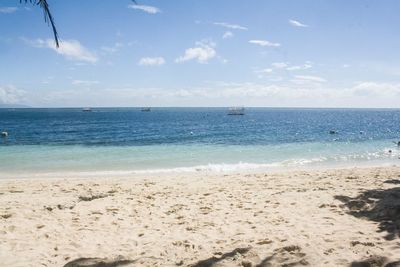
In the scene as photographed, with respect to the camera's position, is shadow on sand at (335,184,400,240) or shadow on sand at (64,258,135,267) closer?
shadow on sand at (64,258,135,267)

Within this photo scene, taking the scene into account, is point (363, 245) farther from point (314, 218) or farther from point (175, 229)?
point (175, 229)

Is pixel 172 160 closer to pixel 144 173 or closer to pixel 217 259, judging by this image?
pixel 144 173

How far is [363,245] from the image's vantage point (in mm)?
6180

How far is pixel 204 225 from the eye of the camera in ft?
26.6

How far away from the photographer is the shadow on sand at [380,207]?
7195 mm

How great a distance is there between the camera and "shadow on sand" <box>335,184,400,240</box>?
7195 millimetres

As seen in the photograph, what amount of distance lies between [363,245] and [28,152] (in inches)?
1106

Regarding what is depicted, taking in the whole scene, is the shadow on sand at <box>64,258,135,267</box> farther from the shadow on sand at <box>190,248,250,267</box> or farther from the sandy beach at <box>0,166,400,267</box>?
the shadow on sand at <box>190,248,250,267</box>

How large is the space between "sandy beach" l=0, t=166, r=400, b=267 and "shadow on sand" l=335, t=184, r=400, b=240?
Result: 0.07 feet

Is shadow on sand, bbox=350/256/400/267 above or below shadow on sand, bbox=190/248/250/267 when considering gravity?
above

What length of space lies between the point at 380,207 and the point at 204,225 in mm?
4496

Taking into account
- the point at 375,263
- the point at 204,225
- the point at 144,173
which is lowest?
the point at 144,173

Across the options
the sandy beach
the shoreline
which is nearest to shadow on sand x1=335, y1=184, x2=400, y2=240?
the sandy beach

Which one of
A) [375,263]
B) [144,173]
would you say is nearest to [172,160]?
[144,173]
